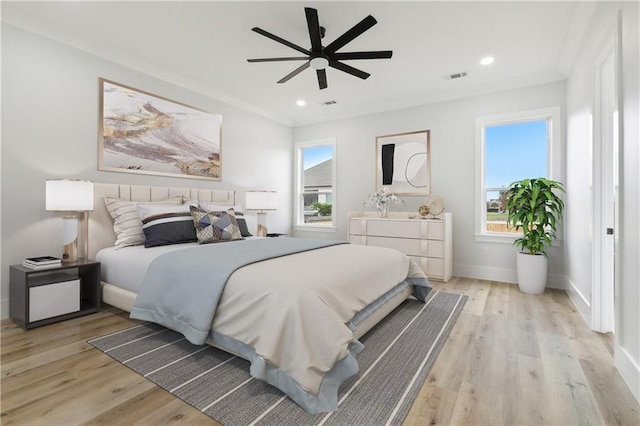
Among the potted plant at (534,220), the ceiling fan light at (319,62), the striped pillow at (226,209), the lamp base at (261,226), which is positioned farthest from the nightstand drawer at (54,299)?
the potted plant at (534,220)

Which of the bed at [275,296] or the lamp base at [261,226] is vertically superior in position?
the lamp base at [261,226]

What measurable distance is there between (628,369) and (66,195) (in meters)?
4.23

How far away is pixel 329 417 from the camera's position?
1.44 meters

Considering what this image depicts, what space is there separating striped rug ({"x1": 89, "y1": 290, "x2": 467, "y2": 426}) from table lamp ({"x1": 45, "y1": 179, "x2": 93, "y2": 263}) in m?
1.09

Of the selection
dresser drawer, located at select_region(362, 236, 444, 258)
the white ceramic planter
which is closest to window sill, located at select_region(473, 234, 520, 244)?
the white ceramic planter

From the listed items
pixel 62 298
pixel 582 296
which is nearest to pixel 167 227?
pixel 62 298

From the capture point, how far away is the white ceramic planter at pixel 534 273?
Result: 3553mm

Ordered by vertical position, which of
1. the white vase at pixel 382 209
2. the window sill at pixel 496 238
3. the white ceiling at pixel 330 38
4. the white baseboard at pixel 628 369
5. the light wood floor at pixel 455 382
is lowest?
the light wood floor at pixel 455 382

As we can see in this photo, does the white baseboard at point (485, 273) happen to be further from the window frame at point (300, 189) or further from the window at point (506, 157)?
the window frame at point (300, 189)

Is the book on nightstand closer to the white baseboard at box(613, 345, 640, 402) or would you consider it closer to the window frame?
the window frame

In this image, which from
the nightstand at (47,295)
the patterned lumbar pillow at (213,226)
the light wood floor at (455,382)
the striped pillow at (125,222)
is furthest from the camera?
the patterned lumbar pillow at (213,226)

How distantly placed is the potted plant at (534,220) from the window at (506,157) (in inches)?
17.4

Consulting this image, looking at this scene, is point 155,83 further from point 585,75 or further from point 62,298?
point 585,75

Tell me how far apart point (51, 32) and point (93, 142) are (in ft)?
3.40
